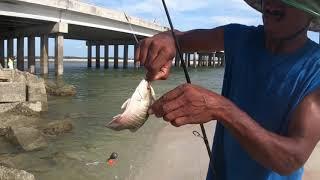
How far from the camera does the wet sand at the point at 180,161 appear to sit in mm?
8641

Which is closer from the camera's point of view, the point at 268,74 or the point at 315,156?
the point at 268,74

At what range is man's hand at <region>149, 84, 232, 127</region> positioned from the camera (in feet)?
5.42

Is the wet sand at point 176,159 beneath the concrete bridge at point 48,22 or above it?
beneath

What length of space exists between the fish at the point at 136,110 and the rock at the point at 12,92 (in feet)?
51.2

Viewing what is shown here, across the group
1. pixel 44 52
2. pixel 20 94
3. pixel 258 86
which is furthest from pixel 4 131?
pixel 44 52

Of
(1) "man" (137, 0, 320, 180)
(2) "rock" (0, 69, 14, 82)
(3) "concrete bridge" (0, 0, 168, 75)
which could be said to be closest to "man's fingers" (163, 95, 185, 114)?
(1) "man" (137, 0, 320, 180)

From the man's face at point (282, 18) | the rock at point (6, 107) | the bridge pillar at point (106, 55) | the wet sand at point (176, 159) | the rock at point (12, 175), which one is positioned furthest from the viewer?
the bridge pillar at point (106, 55)

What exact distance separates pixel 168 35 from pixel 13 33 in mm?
45842

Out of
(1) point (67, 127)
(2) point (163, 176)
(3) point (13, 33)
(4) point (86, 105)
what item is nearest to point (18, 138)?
(1) point (67, 127)

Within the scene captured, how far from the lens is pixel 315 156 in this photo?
9094mm

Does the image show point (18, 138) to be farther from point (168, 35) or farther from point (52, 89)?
point (52, 89)

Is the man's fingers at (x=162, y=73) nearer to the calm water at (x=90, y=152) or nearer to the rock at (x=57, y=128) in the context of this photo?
the calm water at (x=90, y=152)

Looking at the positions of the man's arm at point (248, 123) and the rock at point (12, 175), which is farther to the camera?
the rock at point (12, 175)

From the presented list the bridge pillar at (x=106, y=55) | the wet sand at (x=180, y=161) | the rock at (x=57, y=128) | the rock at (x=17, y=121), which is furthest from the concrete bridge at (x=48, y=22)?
the bridge pillar at (x=106, y=55)
